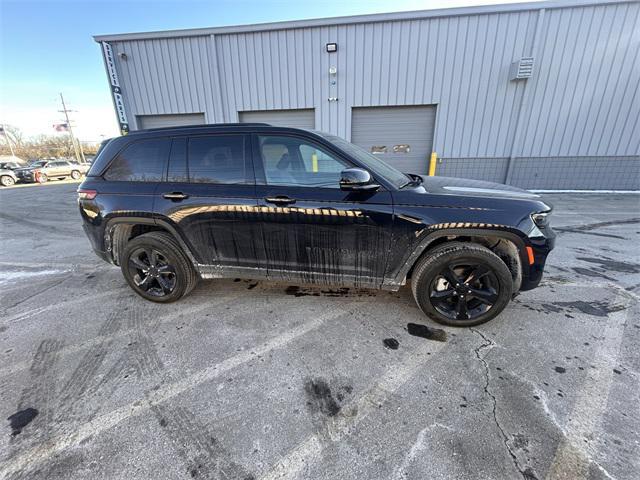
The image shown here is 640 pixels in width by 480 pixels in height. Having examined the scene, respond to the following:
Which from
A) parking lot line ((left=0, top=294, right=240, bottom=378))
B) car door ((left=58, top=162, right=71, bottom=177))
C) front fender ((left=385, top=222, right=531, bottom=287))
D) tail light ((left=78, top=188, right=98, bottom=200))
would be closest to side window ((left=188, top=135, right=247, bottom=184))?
tail light ((left=78, top=188, right=98, bottom=200))

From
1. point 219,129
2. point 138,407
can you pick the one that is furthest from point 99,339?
point 219,129

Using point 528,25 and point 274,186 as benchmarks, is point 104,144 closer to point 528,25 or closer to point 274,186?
point 274,186

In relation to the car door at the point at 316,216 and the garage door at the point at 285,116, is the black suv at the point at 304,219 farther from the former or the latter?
the garage door at the point at 285,116

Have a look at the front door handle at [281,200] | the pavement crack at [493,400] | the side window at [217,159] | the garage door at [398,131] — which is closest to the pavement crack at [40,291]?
the side window at [217,159]

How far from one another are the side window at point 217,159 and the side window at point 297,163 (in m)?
0.23

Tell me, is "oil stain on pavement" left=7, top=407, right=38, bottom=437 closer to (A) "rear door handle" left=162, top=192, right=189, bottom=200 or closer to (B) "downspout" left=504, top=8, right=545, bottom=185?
(A) "rear door handle" left=162, top=192, right=189, bottom=200

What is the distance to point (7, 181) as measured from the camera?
1806 centimetres

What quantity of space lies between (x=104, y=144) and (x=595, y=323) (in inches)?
213

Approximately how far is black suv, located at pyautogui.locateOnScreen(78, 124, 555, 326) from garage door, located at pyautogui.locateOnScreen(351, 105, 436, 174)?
25.8ft

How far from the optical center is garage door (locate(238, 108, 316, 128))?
1041cm

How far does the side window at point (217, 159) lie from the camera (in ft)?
8.64

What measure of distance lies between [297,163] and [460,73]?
959 cm

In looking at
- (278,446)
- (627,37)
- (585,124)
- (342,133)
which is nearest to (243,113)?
(342,133)

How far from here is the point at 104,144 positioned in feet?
9.91
